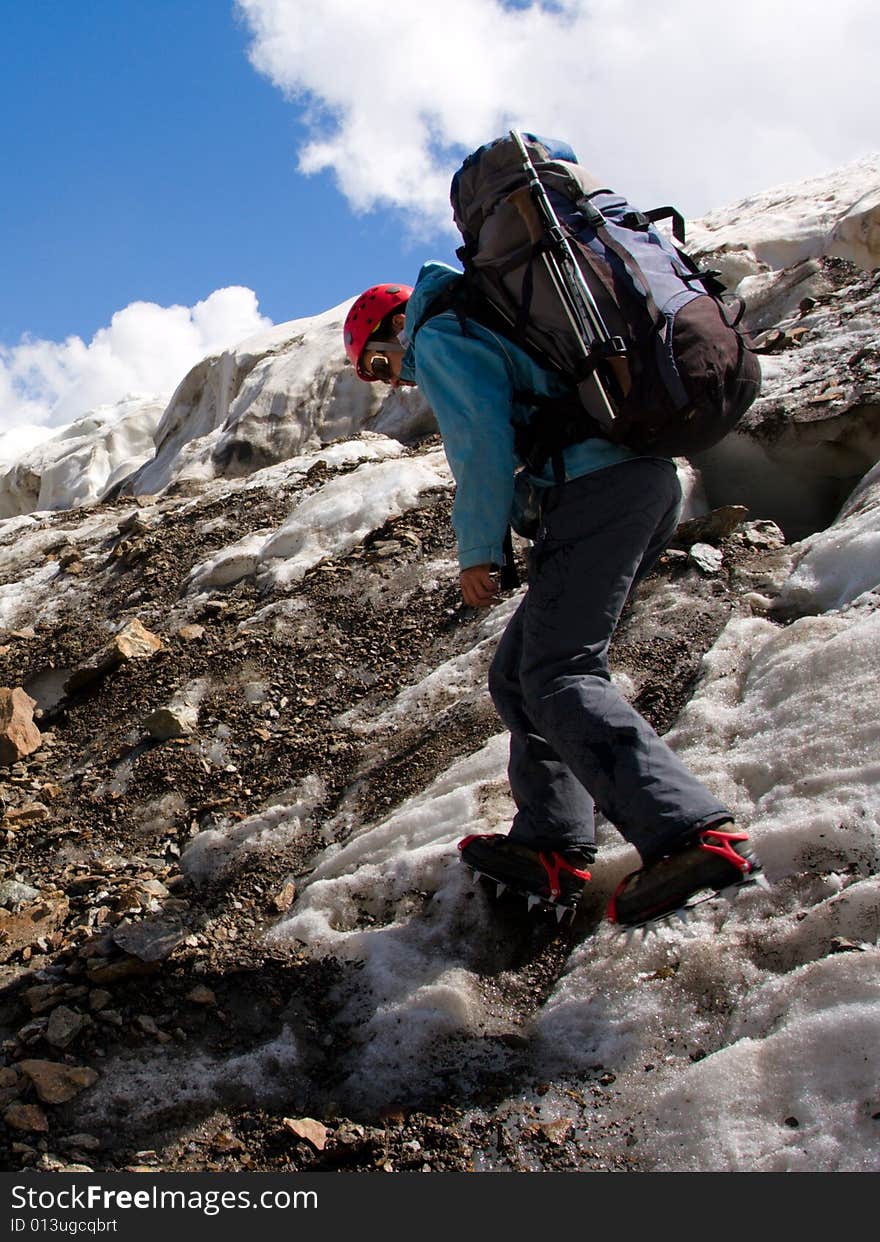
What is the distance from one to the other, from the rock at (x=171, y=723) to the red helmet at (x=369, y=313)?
2831mm

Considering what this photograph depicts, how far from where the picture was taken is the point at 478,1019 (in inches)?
155

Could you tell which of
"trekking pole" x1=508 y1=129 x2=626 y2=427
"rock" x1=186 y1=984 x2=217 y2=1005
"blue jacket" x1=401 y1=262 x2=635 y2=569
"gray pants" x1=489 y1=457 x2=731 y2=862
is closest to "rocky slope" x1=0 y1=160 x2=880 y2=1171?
"rock" x1=186 y1=984 x2=217 y2=1005

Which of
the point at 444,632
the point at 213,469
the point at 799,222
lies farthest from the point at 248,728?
the point at 799,222

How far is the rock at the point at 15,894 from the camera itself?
213 inches

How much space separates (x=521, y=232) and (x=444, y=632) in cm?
364

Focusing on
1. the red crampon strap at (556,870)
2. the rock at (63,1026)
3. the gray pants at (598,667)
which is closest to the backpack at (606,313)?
the gray pants at (598,667)

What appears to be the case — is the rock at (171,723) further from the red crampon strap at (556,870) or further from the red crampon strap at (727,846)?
the red crampon strap at (727,846)

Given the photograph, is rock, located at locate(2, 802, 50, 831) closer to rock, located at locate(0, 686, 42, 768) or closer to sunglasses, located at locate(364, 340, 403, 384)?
rock, located at locate(0, 686, 42, 768)

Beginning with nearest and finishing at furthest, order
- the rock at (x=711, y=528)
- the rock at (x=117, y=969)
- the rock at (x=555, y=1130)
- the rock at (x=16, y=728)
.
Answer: the rock at (x=555, y=1130) < the rock at (x=117, y=969) < the rock at (x=711, y=528) < the rock at (x=16, y=728)

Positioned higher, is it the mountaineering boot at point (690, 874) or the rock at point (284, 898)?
the rock at point (284, 898)

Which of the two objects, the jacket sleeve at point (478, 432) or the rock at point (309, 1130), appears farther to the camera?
the jacket sleeve at point (478, 432)

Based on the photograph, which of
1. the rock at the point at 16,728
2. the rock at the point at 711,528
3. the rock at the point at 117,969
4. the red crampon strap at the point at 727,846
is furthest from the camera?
the rock at the point at 16,728

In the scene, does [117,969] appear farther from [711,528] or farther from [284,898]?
[711,528]

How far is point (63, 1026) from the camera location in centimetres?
415
